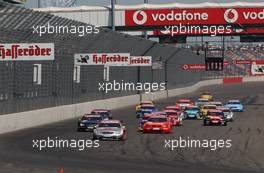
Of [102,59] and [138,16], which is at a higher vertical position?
[138,16]

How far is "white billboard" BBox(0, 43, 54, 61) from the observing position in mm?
40050

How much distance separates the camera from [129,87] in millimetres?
85312

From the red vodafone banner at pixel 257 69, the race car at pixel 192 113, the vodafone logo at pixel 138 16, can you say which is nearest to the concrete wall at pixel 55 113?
the vodafone logo at pixel 138 16

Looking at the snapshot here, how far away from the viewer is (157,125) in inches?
1708

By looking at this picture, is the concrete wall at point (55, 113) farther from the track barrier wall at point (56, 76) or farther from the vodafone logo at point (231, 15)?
the vodafone logo at point (231, 15)

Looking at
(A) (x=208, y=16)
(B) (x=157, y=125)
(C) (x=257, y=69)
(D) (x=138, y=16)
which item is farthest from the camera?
(C) (x=257, y=69)

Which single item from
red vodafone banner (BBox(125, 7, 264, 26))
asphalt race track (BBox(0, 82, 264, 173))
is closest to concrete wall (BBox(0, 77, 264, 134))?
asphalt race track (BBox(0, 82, 264, 173))

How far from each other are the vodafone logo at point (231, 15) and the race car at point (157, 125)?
2946 centimetres

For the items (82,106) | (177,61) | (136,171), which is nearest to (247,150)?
(136,171)

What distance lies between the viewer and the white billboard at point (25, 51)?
4005 cm

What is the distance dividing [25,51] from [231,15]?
34.8 metres

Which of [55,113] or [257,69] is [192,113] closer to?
[55,113]

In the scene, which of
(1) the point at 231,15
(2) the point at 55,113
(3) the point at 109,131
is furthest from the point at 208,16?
(3) the point at 109,131

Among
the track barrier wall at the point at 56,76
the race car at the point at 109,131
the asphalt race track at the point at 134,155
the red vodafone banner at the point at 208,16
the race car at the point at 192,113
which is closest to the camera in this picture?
the asphalt race track at the point at 134,155
